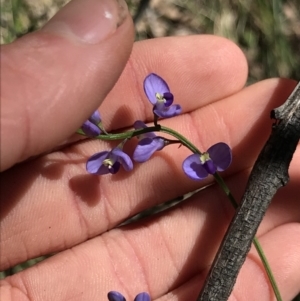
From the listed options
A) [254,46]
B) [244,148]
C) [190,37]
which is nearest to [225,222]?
[244,148]

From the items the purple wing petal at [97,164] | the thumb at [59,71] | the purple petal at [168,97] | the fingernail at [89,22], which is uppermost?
the fingernail at [89,22]

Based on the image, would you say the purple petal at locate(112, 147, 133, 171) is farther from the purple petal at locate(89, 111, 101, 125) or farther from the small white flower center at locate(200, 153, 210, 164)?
the small white flower center at locate(200, 153, 210, 164)

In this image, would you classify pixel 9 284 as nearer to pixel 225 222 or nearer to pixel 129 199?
pixel 129 199

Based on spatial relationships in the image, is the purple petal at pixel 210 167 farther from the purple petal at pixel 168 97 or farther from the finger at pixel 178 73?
the finger at pixel 178 73

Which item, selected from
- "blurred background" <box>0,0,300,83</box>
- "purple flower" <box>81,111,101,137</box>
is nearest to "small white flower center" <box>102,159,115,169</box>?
"purple flower" <box>81,111,101,137</box>

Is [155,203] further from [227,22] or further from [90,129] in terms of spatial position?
[227,22]

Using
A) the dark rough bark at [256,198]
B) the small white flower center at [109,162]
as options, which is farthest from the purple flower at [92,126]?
the dark rough bark at [256,198]

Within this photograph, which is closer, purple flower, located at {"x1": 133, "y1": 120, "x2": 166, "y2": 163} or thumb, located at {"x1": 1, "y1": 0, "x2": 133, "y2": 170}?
thumb, located at {"x1": 1, "y1": 0, "x2": 133, "y2": 170}
